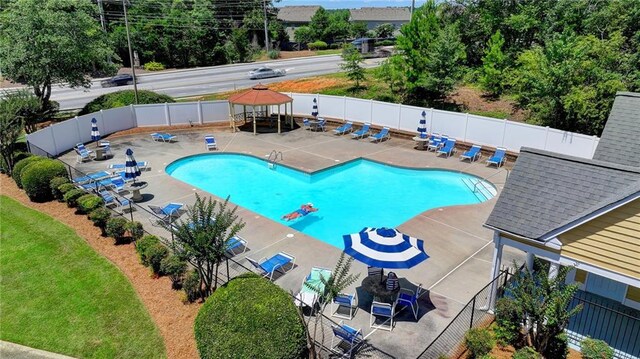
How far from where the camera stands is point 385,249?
11.0m

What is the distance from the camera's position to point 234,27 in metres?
75.9

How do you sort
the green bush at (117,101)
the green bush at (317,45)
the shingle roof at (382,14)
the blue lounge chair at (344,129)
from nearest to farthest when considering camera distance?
the blue lounge chair at (344,129)
the green bush at (117,101)
the green bush at (317,45)
the shingle roof at (382,14)

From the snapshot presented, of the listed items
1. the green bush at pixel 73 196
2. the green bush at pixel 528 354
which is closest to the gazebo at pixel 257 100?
the green bush at pixel 73 196

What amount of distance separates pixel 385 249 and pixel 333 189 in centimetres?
1077

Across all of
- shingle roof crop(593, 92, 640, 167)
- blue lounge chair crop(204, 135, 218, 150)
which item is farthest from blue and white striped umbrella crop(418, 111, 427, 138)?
blue lounge chair crop(204, 135, 218, 150)

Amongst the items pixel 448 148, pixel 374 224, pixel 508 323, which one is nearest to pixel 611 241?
pixel 508 323

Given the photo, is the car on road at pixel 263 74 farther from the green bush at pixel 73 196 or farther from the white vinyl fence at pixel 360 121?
the green bush at pixel 73 196

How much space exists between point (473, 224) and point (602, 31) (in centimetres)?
2191

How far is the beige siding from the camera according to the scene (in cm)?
897

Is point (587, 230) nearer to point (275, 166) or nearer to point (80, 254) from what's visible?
point (80, 254)

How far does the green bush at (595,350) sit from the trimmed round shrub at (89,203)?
16.1 metres

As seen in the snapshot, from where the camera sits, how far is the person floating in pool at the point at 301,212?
59.1ft

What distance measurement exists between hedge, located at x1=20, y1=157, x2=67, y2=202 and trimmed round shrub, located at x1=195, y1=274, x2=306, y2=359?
1300 centimetres

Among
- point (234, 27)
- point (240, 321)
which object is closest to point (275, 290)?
point (240, 321)
